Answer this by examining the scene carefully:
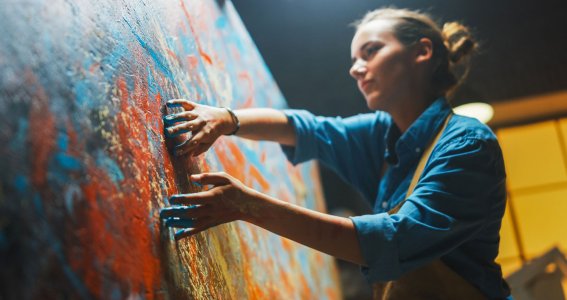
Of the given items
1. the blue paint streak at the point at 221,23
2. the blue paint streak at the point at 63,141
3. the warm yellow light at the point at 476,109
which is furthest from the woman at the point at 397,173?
the warm yellow light at the point at 476,109

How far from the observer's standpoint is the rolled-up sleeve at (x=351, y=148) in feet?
5.87

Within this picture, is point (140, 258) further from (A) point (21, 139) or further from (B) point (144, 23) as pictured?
(B) point (144, 23)

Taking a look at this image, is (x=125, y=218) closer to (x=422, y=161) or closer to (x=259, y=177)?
(x=422, y=161)

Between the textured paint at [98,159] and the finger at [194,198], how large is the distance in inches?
2.1

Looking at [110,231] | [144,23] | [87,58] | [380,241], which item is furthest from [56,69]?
[380,241]

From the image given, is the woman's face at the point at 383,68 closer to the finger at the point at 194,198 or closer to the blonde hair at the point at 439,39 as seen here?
the blonde hair at the point at 439,39

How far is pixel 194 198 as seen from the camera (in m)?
0.95

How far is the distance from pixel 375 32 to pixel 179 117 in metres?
0.77

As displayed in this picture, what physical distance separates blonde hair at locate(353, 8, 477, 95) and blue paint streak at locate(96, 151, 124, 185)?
3.47 feet

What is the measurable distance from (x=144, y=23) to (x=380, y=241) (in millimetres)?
620

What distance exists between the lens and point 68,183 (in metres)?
0.75

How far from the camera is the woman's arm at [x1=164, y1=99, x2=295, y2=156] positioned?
1.14 m

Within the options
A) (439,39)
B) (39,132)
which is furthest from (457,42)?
(39,132)

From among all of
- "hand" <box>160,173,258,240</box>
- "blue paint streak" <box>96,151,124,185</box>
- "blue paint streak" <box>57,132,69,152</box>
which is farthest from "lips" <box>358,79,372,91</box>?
"blue paint streak" <box>57,132,69,152</box>
